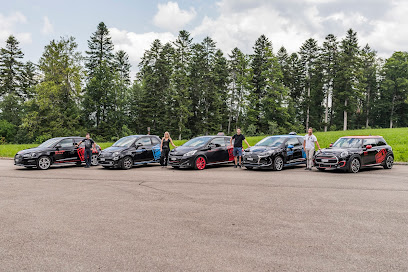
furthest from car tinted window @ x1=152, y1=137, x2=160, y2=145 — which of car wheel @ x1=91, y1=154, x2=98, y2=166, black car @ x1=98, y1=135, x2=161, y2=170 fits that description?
car wheel @ x1=91, y1=154, x2=98, y2=166

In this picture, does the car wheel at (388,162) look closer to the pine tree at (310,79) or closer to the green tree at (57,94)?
the green tree at (57,94)

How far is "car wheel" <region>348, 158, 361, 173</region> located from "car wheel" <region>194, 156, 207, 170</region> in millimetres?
6295

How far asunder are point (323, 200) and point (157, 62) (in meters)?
55.2

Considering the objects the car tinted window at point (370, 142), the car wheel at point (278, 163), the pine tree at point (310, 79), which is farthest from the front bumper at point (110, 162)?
the pine tree at point (310, 79)

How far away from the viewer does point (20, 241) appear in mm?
5039

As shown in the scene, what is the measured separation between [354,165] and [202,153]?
6556mm

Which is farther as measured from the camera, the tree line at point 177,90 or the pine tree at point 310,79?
the pine tree at point 310,79

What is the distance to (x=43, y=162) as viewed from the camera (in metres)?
16.7

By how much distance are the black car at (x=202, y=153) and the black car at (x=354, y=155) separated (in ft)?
14.5

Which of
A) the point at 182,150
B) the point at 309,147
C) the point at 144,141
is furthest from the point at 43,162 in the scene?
the point at 309,147

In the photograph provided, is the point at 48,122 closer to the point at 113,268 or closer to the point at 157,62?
the point at 157,62

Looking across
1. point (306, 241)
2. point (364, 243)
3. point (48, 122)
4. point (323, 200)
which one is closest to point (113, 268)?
point (306, 241)

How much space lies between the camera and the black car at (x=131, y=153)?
52.7ft

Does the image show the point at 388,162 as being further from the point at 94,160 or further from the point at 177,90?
the point at 177,90
